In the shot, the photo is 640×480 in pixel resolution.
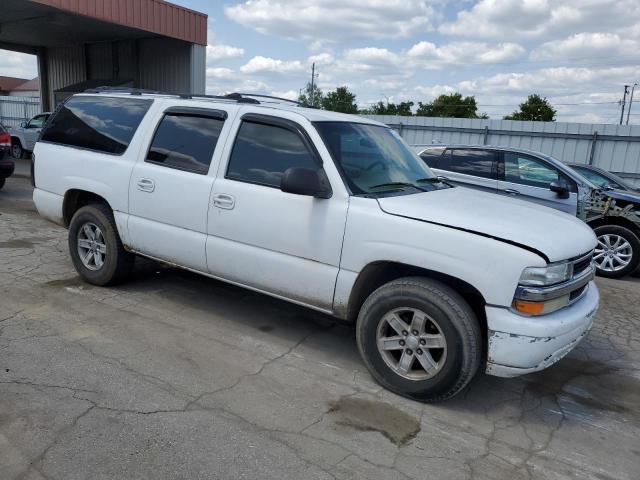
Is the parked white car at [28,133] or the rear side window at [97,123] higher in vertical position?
the rear side window at [97,123]

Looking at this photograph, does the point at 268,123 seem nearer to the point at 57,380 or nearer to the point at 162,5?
the point at 57,380

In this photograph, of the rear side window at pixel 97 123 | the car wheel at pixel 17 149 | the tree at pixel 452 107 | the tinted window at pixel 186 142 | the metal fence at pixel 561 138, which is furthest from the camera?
the tree at pixel 452 107

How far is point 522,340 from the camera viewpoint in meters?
3.13

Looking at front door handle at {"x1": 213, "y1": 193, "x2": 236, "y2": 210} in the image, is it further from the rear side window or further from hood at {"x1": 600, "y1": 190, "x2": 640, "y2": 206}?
hood at {"x1": 600, "y1": 190, "x2": 640, "y2": 206}

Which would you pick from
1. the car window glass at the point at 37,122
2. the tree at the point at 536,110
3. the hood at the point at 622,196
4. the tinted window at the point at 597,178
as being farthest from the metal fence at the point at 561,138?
the tree at the point at 536,110

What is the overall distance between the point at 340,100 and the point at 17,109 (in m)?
50.4

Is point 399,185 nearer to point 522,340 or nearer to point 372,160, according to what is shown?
point 372,160

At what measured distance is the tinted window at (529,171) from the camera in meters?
7.98

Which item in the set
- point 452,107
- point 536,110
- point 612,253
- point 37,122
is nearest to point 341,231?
point 612,253

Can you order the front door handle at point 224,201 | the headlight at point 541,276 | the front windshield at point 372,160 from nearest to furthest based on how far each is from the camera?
1. the headlight at point 541,276
2. the front windshield at point 372,160
3. the front door handle at point 224,201

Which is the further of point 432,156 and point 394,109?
point 394,109

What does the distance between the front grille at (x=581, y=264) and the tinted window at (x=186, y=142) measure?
294 centimetres

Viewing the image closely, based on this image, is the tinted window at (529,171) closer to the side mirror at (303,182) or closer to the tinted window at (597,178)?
the tinted window at (597,178)

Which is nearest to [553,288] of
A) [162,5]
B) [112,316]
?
[112,316]
